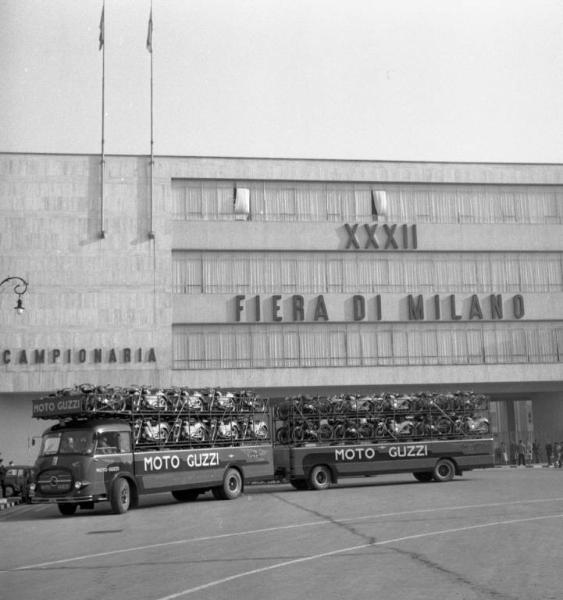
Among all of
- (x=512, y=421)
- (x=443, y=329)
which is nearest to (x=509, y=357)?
(x=443, y=329)

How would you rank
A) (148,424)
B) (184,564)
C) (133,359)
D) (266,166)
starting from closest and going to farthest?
1. (184,564)
2. (148,424)
3. (133,359)
4. (266,166)

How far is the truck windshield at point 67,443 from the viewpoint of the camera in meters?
23.6

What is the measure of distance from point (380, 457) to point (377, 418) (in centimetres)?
150

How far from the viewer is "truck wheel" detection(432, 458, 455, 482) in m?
32.2

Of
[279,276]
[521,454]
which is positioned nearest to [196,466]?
[279,276]

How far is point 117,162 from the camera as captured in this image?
51.2m

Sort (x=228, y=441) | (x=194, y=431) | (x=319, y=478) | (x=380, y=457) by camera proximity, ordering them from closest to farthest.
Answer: (x=194, y=431) < (x=228, y=441) < (x=319, y=478) < (x=380, y=457)

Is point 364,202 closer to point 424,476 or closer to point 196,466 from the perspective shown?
point 424,476

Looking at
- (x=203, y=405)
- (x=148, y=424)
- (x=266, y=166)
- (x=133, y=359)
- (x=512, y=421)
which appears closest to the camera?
(x=148, y=424)

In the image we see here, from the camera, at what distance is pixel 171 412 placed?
86.8 feet

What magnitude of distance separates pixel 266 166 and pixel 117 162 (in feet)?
27.8

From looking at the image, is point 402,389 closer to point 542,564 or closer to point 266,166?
point 266,166

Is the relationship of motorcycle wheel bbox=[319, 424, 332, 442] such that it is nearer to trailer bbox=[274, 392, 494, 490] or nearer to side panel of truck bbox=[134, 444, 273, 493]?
trailer bbox=[274, 392, 494, 490]

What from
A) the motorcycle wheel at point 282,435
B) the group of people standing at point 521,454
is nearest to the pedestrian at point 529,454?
the group of people standing at point 521,454
